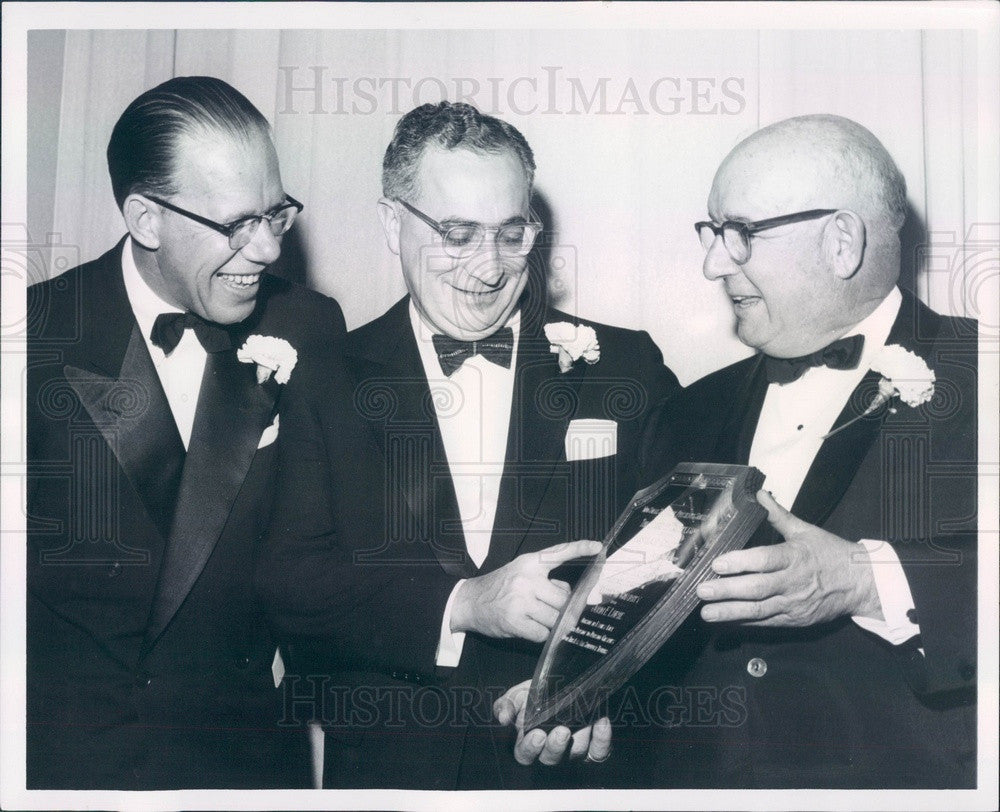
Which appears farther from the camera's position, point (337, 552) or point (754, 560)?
point (337, 552)

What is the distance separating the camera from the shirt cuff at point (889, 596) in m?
3.11

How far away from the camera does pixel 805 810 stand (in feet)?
10.6

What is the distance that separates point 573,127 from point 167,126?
4.01ft

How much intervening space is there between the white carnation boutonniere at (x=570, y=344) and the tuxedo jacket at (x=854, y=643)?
28cm

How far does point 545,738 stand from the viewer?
10.3 ft

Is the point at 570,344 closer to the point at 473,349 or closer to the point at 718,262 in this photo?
the point at 473,349

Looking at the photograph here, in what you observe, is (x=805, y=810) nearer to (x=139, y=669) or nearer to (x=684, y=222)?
(x=684, y=222)

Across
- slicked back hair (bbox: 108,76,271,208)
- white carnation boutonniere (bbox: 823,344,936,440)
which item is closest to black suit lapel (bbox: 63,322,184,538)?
slicked back hair (bbox: 108,76,271,208)

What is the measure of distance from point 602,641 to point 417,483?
0.71 meters

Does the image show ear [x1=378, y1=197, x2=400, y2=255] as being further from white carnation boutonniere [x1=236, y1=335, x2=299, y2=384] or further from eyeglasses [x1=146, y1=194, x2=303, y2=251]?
white carnation boutonniere [x1=236, y1=335, x2=299, y2=384]

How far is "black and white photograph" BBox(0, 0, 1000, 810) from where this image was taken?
3098mm

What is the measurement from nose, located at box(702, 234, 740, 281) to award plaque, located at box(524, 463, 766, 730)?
22.9 inches

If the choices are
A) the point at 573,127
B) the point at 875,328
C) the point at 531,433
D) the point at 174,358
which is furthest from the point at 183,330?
the point at 875,328

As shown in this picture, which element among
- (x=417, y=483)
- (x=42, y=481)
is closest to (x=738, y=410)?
(x=417, y=483)
